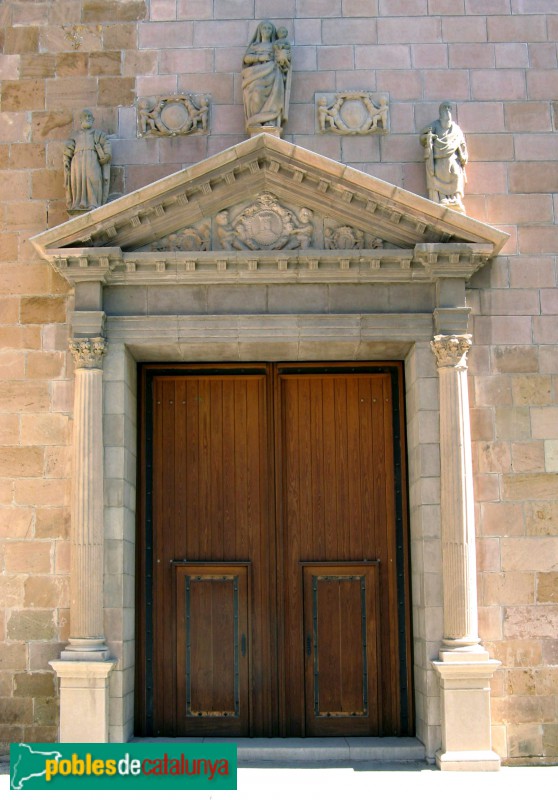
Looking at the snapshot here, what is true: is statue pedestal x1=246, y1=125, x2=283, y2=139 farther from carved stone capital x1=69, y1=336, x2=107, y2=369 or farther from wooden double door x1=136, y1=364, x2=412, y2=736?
carved stone capital x1=69, y1=336, x2=107, y2=369

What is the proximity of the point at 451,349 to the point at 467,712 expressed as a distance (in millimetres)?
3135

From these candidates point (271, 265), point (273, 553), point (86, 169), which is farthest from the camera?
point (273, 553)

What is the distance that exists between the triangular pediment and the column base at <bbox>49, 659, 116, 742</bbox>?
137 inches

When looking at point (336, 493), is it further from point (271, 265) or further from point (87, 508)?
point (87, 508)

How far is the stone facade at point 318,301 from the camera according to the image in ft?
31.0

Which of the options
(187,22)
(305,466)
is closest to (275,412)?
(305,466)

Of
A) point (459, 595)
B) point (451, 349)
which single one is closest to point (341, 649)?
point (459, 595)

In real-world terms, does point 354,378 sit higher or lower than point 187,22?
lower

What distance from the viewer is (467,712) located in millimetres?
9031

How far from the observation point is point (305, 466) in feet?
33.3

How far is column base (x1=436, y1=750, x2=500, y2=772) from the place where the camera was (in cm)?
895

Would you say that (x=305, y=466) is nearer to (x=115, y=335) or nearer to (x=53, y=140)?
(x=115, y=335)

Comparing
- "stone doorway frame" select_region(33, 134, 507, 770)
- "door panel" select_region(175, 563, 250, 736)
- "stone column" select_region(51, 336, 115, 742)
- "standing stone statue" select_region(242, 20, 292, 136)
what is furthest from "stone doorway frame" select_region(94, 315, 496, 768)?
"standing stone statue" select_region(242, 20, 292, 136)

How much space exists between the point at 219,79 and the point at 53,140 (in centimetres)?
170
